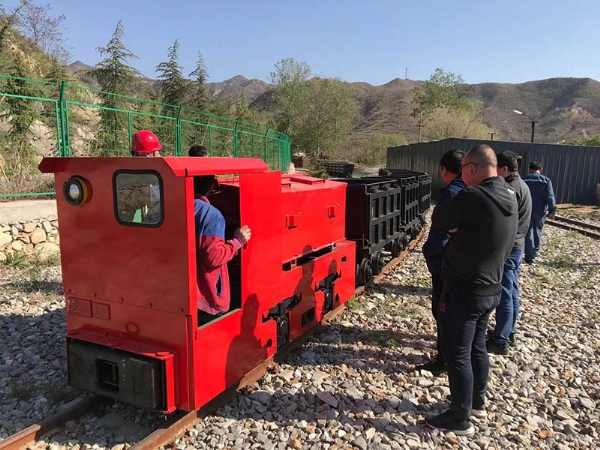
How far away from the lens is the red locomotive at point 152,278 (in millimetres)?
3107

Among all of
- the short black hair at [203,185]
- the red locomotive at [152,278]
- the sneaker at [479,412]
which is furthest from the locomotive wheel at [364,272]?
the short black hair at [203,185]

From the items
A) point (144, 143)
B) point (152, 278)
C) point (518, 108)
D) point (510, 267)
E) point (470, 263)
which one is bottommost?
point (510, 267)

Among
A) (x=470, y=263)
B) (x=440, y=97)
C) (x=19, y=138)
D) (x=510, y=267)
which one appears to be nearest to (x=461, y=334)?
(x=470, y=263)

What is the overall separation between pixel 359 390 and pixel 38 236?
22.4ft

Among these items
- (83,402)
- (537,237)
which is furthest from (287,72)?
(83,402)

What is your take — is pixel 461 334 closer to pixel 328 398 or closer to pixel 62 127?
pixel 328 398

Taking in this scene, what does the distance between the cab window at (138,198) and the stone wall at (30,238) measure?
5.58 meters

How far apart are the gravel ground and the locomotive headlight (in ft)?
5.65

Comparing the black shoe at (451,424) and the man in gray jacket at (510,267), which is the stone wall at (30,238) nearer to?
the black shoe at (451,424)

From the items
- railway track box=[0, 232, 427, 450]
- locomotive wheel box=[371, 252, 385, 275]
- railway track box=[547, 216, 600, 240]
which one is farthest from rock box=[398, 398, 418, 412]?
railway track box=[547, 216, 600, 240]

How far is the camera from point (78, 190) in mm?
3312

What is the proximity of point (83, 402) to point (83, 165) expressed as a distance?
1873 millimetres

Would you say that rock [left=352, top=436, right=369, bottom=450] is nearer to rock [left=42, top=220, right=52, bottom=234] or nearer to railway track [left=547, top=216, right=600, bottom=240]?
rock [left=42, top=220, right=52, bottom=234]

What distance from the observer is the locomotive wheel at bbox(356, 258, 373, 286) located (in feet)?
23.0
